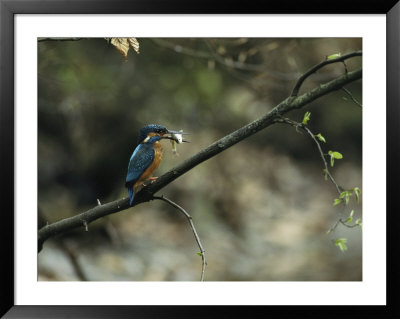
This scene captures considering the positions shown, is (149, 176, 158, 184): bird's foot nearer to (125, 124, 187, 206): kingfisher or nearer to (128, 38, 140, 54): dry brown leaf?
(125, 124, 187, 206): kingfisher

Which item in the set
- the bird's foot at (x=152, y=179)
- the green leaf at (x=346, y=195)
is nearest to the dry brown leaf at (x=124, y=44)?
the bird's foot at (x=152, y=179)

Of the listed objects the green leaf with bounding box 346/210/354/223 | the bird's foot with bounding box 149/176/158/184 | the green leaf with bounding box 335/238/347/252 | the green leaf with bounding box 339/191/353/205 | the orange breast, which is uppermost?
the orange breast

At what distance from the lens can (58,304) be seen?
6.52 ft

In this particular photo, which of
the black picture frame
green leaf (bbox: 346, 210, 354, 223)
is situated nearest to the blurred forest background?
green leaf (bbox: 346, 210, 354, 223)

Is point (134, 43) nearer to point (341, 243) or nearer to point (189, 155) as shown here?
point (189, 155)

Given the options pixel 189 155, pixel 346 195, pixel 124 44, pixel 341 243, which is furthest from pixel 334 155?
pixel 124 44

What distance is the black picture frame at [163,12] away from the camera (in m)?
1.97

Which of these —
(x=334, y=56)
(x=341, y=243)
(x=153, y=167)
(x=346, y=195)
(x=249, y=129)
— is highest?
(x=334, y=56)

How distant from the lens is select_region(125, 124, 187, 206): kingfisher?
2025 mm

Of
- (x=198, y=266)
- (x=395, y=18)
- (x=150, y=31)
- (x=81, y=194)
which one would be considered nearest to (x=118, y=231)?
(x=81, y=194)

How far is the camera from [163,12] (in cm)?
198

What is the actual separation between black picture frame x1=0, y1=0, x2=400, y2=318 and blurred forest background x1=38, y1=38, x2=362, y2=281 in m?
0.12

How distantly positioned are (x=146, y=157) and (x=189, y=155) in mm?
175

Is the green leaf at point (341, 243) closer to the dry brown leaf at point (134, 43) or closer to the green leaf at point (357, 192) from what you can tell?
the green leaf at point (357, 192)
